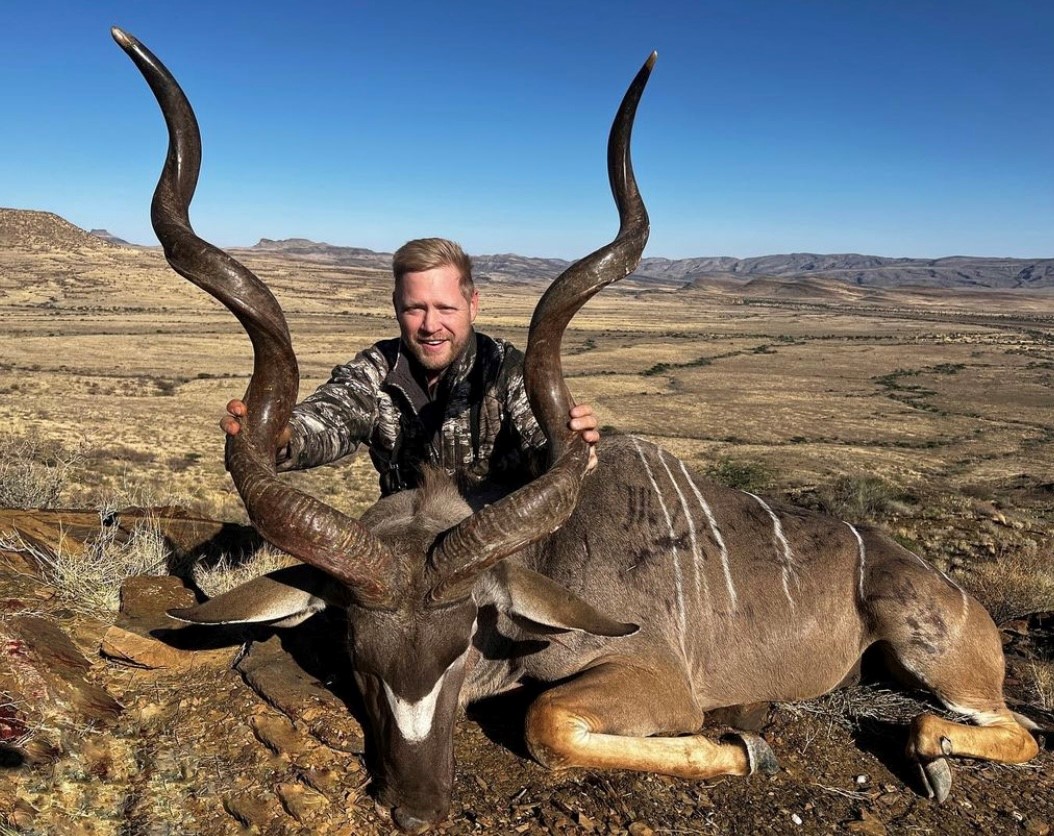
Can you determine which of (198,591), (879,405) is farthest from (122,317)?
(198,591)

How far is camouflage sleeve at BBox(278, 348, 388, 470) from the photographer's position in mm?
5262

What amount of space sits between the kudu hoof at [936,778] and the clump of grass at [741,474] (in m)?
13.6

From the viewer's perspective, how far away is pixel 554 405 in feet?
14.9

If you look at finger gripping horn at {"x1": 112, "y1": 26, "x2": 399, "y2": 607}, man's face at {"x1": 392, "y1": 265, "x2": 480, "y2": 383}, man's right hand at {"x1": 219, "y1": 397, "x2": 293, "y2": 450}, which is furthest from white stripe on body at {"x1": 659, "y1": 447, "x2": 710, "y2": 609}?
man's right hand at {"x1": 219, "y1": 397, "x2": 293, "y2": 450}

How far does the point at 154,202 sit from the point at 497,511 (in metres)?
2.58

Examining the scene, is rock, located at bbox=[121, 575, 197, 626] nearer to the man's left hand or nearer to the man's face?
the man's face

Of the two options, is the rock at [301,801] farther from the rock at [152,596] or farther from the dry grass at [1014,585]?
the dry grass at [1014,585]

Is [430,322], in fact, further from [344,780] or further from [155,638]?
[344,780]

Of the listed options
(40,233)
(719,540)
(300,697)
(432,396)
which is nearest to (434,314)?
(432,396)

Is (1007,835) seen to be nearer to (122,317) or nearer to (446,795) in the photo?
(446,795)

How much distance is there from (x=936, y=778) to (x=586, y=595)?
2.26m

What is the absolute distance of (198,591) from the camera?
6094mm

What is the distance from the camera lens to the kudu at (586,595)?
147 inches

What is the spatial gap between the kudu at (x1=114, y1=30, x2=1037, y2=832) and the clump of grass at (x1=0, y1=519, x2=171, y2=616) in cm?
191
